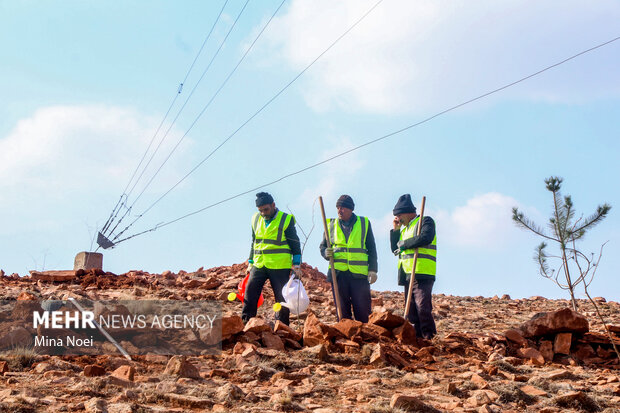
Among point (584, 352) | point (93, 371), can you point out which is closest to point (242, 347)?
point (93, 371)

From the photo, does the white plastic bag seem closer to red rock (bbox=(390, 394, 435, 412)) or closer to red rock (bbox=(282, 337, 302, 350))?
red rock (bbox=(282, 337, 302, 350))

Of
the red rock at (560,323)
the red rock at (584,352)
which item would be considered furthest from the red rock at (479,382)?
the red rock at (584,352)

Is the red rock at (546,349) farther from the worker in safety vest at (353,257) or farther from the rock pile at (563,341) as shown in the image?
the worker in safety vest at (353,257)

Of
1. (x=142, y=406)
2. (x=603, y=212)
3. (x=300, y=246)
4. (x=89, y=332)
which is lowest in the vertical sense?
(x=142, y=406)

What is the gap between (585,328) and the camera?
27.1 ft

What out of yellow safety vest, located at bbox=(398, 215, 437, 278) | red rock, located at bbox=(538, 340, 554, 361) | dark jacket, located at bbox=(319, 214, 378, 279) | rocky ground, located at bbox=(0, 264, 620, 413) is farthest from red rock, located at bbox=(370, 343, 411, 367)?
red rock, located at bbox=(538, 340, 554, 361)

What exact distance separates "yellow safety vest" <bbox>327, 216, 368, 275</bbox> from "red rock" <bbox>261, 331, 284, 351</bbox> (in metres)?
1.57

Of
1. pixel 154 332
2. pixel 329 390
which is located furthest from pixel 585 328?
pixel 154 332

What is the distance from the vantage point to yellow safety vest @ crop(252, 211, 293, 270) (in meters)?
8.25

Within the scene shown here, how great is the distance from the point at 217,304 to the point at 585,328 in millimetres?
6148

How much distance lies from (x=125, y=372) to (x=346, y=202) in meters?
3.82

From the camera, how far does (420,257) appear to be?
814 cm

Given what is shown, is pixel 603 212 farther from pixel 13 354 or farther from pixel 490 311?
pixel 13 354

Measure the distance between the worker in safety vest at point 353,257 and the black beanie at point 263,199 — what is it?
88 cm
